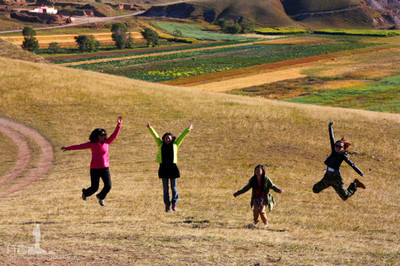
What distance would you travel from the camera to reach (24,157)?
90.4ft

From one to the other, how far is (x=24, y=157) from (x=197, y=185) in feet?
39.4

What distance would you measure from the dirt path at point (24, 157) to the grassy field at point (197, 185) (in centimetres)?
63

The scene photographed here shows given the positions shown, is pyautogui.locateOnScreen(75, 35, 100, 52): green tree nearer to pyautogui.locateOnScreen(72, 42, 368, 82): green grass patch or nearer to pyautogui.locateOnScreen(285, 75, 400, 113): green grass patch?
pyautogui.locateOnScreen(72, 42, 368, 82): green grass patch

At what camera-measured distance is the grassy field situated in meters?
12.6

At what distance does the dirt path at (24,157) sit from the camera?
909 inches

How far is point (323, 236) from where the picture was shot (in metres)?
14.6

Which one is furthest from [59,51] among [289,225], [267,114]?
[289,225]

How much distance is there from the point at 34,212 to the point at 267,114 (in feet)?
83.1

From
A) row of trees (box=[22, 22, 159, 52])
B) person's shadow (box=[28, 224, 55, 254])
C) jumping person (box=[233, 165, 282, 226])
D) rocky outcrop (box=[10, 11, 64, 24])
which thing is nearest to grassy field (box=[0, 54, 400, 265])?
person's shadow (box=[28, 224, 55, 254])

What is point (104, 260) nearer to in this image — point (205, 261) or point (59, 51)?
point (205, 261)

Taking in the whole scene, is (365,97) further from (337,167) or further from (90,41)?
(90,41)

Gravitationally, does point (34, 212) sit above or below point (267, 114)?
below

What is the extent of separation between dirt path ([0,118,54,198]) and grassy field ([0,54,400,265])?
2.06ft

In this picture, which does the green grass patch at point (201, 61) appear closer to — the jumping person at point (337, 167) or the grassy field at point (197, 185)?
the grassy field at point (197, 185)
